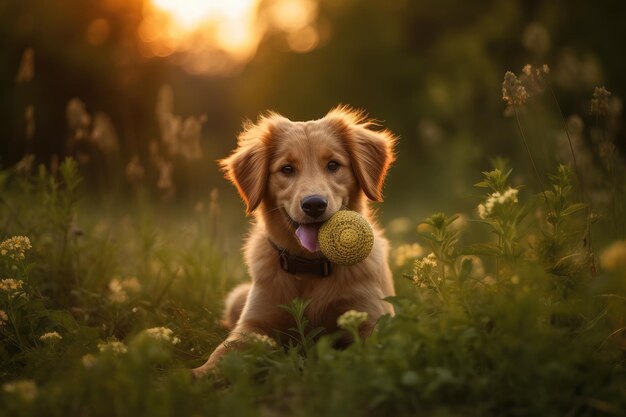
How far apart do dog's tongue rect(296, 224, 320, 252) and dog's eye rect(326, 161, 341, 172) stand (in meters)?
0.45

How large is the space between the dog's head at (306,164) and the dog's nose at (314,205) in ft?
0.46

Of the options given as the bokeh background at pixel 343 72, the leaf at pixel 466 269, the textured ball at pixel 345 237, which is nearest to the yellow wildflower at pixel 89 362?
the textured ball at pixel 345 237

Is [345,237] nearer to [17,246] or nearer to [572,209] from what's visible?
[572,209]

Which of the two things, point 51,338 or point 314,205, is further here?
point 314,205

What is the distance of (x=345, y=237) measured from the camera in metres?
3.06

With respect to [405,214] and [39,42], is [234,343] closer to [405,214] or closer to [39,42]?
[405,214]

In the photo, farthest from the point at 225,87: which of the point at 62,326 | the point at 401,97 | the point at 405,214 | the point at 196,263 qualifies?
the point at 62,326

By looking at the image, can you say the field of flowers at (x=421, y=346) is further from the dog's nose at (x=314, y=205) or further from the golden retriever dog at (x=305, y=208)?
the dog's nose at (x=314, y=205)

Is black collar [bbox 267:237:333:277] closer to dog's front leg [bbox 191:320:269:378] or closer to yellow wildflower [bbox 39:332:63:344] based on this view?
dog's front leg [bbox 191:320:269:378]

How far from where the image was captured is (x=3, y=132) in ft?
27.1

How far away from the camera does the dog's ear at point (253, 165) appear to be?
12.2ft

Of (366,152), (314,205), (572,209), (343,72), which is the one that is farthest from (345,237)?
(343,72)

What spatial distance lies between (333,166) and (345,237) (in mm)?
709

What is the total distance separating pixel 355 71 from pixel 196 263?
9471 millimetres
